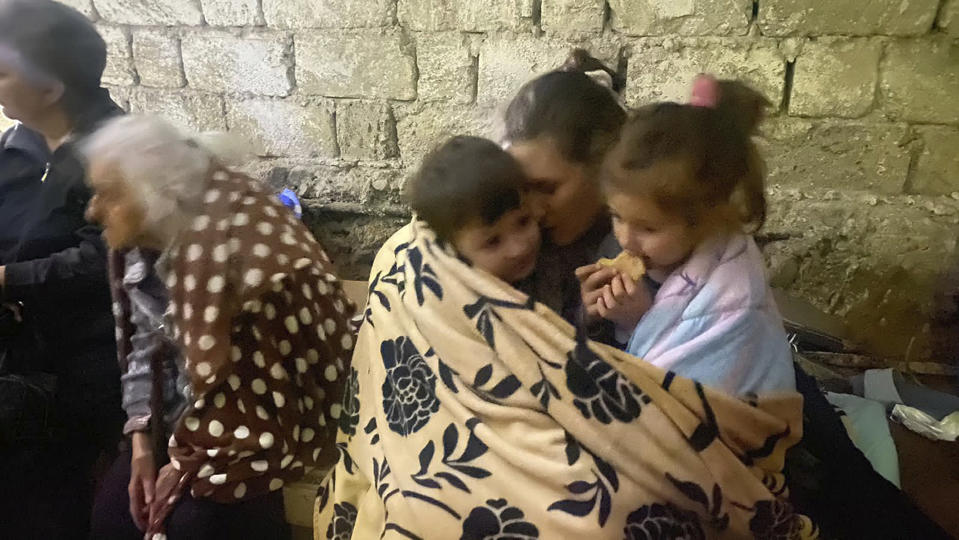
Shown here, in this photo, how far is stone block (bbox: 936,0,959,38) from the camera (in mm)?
1605

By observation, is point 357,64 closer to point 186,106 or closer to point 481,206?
point 186,106


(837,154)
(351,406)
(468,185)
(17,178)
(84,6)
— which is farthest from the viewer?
(84,6)

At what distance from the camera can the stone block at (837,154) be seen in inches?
69.3

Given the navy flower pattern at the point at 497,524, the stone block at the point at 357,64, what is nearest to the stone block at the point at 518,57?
the stone block at the point at 357,64

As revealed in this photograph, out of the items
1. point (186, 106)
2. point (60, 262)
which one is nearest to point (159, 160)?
point (60, 262)

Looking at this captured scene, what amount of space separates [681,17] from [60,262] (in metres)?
1.57

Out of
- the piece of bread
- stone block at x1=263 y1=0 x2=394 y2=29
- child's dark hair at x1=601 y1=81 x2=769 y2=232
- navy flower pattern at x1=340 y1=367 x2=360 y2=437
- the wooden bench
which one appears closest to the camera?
child's dark hair at x1=601 y1=81 x2=769 y2=232

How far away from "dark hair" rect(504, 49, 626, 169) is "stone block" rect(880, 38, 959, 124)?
93cm

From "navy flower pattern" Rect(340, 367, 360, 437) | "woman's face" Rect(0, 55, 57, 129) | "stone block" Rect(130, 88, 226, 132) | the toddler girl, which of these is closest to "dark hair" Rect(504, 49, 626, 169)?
the toddler girl

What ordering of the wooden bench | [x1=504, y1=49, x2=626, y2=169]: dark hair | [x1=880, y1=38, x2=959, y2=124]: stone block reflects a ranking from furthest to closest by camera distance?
1. [x1=880, y1=38, x2=959, y2=124]: stone block
2. the wooden bench
3. [x1=504, y1=49, x2=626, y2=169]: dark hair

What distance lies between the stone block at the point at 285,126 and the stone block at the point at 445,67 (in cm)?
32

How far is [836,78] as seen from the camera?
1725 millimetres

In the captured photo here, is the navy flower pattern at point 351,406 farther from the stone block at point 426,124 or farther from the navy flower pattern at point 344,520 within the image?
the stone block at point 426,124

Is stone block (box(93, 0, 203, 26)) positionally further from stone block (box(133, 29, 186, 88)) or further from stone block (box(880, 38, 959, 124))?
stone block (box(880, 38, 959, 124))
